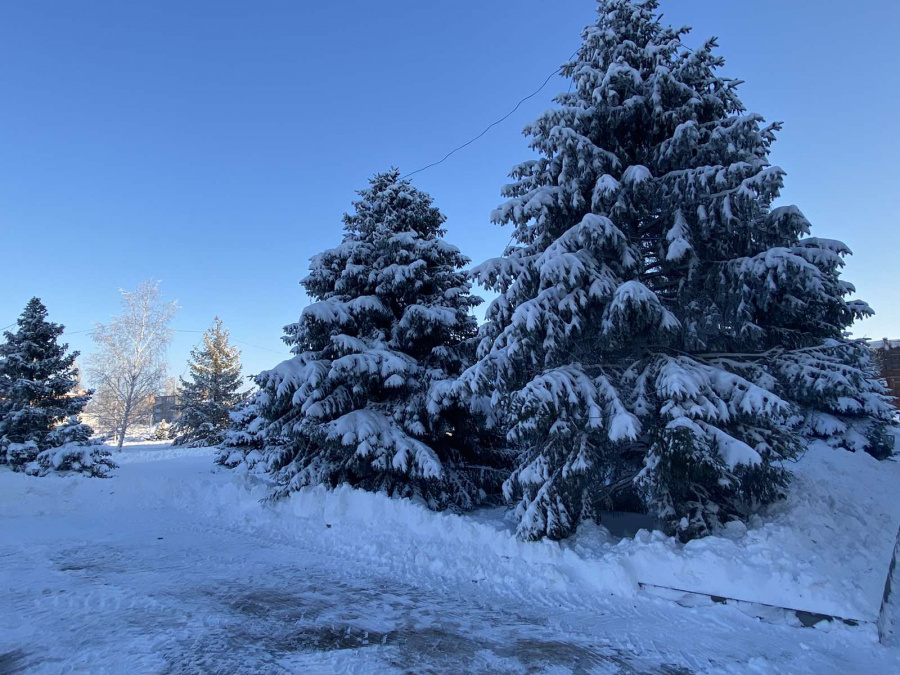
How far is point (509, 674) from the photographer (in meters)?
3.39

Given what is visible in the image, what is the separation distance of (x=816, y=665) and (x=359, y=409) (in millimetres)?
7212

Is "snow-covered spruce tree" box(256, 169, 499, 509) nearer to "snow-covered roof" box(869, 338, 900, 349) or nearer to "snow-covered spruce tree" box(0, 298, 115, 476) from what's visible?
"snow-covered spruce tree" box(0, 298, 115, 476)

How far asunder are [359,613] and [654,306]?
486 centimetres

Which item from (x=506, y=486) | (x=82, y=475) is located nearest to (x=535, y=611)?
(x=506, y=486)

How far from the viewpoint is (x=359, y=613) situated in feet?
14.6

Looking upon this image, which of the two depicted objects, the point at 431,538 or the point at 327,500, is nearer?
the point at 431,538

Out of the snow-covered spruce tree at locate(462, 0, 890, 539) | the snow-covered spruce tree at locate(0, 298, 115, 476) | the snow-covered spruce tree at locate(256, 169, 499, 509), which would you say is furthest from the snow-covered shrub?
the snow-covered spruce tree at locate(462, 0, 890, 539)

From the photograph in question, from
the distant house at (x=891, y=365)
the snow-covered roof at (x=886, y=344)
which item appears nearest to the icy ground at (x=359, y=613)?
the distant house at (x=891, y=365)

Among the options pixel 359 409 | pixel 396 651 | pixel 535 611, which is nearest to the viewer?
pixel 396 651

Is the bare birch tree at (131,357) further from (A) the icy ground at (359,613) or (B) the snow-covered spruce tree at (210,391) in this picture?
(A) the icy ground at (359,613)

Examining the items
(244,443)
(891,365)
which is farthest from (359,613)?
(891,365)

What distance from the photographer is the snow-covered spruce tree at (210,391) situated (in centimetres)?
2383

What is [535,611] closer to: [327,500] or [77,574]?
[327,500]

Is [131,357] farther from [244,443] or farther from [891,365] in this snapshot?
[891,365]
